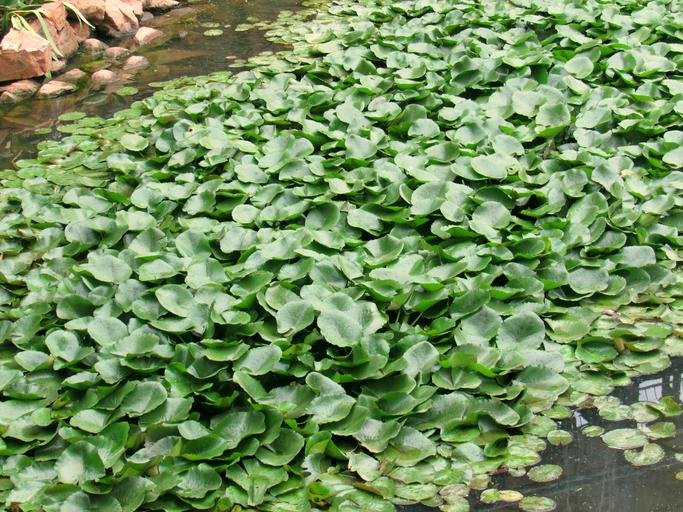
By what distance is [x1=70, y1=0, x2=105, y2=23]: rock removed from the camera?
17.1 ft

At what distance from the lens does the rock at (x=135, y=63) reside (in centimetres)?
498

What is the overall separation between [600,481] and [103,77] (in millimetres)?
3701

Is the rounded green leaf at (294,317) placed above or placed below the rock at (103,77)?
above

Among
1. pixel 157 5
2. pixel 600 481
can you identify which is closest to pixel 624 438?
pixel 600 481

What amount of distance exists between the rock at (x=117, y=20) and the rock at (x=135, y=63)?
422mm

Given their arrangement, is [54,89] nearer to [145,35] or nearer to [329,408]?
[145,35]

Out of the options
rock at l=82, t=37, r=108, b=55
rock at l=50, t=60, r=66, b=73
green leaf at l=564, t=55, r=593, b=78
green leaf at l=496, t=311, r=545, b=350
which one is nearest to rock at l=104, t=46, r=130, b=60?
rock at l=82, t=37, r=108, b=55

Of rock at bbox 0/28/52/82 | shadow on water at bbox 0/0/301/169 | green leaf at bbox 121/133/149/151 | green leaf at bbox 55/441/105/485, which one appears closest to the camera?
green leaf at bbox 55/441/105/485

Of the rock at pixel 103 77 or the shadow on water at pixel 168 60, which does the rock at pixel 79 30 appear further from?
the rock at pixel 103 77

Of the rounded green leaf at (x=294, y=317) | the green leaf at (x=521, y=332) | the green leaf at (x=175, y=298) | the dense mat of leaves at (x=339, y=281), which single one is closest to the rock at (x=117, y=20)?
the dense mat of leaves at (x=339, y=281)

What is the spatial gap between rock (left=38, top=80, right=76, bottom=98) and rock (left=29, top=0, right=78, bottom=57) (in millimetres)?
397

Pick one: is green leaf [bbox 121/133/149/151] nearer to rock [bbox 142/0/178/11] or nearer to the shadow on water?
the shadow on water

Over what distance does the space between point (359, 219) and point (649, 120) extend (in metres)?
1.42

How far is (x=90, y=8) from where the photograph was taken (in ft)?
17.1
